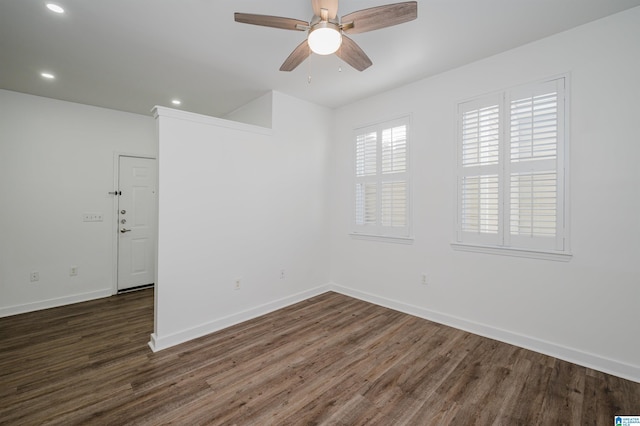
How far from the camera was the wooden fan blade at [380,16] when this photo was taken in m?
1.64

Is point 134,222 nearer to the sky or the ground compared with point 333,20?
nearer to the ground

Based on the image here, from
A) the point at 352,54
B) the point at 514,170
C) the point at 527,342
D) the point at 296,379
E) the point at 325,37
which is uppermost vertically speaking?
the point at 352,54

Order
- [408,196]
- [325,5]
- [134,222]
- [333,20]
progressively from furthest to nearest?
[134,222] → [408,196] → [333,20] → [325,5]

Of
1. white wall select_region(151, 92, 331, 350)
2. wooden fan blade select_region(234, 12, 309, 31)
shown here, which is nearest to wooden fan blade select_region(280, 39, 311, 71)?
wooden fan blade select_region(234, 12, 309, 31)

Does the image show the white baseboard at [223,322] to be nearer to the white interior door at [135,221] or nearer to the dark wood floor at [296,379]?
the dark wood floor at [296,379]

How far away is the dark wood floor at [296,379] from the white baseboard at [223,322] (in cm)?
9

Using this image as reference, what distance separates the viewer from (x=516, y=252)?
2670 millimetres

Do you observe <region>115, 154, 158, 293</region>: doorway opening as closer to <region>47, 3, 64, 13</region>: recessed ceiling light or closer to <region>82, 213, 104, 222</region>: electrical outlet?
<region>82, 213, 104, 222</region>: electrical outlet

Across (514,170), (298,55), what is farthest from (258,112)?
(514,170)

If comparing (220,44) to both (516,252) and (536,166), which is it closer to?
(536,166)

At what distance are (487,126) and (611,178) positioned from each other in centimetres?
109

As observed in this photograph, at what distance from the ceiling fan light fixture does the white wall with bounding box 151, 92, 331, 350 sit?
1697 millimetres

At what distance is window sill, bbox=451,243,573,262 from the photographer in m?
2.44

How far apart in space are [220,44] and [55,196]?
131 inches
